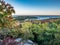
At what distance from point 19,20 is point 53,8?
3.29 feet

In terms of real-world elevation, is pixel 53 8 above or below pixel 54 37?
above

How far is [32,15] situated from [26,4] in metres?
0.35

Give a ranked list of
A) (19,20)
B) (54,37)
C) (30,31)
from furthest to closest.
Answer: (19,20) < (30,31) < (54,37)

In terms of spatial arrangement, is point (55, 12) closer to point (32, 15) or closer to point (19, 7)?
point (32, 15)

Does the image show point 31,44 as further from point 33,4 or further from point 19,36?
point 33,4

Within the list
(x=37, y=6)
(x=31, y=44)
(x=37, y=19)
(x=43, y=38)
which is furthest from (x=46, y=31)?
(x=37, y=6)

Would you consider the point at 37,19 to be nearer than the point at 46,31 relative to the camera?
No

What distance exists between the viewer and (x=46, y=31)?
3.67m

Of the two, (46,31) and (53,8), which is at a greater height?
(53,8)

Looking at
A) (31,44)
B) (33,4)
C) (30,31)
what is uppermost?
(33,4)

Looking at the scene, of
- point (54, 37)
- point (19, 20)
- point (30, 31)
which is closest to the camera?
point (54, 37)

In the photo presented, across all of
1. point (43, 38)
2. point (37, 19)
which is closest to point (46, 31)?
point (43, 38)

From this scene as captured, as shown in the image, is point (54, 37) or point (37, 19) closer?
point (54, 37)

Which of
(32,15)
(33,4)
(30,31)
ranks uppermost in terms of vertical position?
(33,4)
